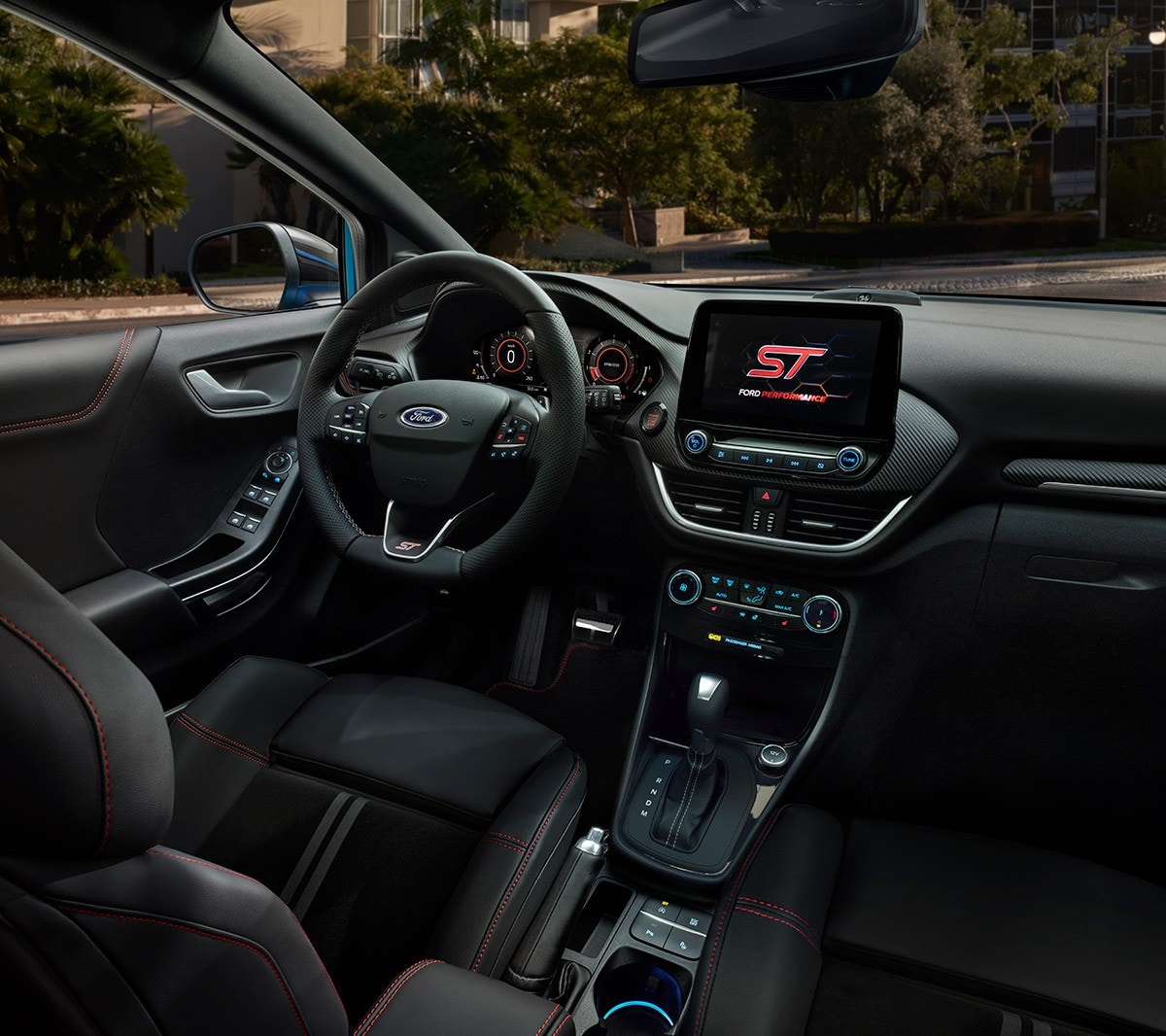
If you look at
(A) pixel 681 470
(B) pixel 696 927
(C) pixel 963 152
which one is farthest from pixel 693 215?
(B) pixel 696 927

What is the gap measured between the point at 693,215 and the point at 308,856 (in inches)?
83.2

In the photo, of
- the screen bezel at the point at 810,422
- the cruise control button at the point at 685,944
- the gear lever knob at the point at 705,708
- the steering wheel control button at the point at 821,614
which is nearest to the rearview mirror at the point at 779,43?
the screen bezel at the point at 810,422

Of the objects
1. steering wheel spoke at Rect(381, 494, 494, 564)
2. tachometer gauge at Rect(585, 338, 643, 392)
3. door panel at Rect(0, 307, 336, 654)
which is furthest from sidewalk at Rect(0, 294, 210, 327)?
tachometer gauge at Rect(585, 338, 643, 392)

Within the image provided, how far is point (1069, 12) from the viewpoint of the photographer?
7.61 feet

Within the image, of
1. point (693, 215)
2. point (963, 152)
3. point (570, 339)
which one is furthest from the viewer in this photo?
point (693, 215)

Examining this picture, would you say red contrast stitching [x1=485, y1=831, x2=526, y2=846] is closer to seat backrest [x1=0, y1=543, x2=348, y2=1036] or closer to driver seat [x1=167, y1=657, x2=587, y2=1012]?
driver seat [x1=167, y1=657, x2=587, y2=1012]

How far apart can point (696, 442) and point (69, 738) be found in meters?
1.67

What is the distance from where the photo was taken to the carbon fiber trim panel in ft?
6.39

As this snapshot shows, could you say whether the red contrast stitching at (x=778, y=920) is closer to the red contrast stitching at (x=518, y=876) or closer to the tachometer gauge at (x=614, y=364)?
the red contrast stitching at (x=518, y=876)

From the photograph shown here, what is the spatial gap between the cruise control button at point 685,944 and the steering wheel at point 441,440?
742 mm

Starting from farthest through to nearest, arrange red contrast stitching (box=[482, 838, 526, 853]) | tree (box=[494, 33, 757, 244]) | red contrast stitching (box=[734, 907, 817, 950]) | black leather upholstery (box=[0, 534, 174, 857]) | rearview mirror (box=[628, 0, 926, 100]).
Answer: tree (box=[494, 33, 757, 244]) < red contrast stitching (box=[482, 838, 526, 853]) < red contrast stitching (box=[734, 907, 817, 950]) < rearview mirror (box=[628, 0, 926, 100]) < black leather upholstery (box=[0, 534, 174, 857])

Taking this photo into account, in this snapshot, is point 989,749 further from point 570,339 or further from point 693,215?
point 693,215

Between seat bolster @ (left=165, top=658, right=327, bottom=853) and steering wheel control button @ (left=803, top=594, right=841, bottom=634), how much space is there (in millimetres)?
972

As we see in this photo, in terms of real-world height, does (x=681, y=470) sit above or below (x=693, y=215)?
below
